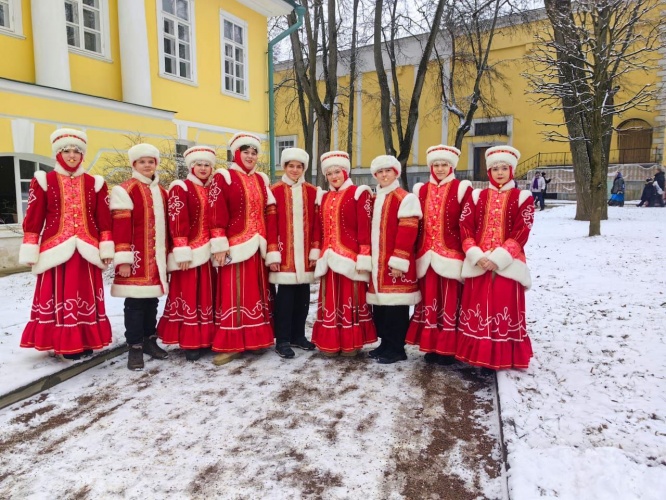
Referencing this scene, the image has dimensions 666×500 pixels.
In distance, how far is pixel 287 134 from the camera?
A: 3338 cm

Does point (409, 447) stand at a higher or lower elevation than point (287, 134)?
lower

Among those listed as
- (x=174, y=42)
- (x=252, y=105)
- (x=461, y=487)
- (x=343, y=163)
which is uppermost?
(x=174, y=42)

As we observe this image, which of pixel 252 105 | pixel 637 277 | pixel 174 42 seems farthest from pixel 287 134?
pixel 637 277

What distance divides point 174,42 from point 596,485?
1084cm

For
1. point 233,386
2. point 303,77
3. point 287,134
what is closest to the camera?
point 233,386

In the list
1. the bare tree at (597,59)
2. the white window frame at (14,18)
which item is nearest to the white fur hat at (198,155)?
the white window frame at (14,18)

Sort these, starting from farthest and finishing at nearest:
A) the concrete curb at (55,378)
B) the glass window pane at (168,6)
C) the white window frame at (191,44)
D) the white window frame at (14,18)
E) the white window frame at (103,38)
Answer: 1. the glass window pane at (168,6)
2. the white window frame at (191,44)
3. the white window frame at (103,38)
4. the white window frame at (14,18)
5. the concrete curb at (55,378)

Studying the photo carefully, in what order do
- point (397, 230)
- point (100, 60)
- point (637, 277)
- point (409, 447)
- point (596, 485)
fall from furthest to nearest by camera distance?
point (100, 60) → point (637, 277) → point (397, 230) → point (409, 447) → point (596, 485)

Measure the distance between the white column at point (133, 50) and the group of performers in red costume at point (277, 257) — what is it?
20.1ft

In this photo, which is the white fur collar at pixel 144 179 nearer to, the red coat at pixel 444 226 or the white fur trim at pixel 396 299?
the white fur trim at pixel 396 299

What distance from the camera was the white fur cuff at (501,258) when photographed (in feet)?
11.5

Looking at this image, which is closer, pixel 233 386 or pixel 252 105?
pixel 233 386

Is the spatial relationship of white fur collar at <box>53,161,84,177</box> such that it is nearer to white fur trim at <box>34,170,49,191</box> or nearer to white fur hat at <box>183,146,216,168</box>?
white fur trim at <box>34,170,49,191</box>

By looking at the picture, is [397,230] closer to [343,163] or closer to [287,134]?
[343,163]
